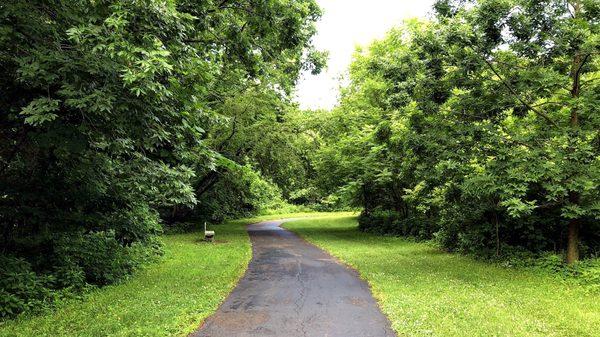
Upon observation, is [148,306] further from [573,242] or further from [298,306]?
[573,242]

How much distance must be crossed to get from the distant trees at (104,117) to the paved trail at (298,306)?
2277mm

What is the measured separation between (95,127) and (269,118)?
17.0 metres

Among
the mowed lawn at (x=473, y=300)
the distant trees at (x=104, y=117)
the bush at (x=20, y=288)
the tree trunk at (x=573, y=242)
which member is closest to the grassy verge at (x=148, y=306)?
the bush at (x=20, y=288)

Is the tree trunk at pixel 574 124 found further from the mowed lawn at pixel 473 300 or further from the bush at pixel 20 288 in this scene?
the bush at pixel 20 288

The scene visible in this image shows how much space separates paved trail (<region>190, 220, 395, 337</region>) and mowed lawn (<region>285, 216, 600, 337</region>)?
1.50ft

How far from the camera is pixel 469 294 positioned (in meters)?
9.06

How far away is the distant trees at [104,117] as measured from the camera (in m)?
4.86

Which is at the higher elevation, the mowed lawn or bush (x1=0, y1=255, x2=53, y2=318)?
bush (x1=0, y1=255, x2=53, y2=318)

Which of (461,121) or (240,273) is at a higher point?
(461,121)

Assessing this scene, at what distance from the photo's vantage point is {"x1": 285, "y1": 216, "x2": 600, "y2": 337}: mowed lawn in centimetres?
676

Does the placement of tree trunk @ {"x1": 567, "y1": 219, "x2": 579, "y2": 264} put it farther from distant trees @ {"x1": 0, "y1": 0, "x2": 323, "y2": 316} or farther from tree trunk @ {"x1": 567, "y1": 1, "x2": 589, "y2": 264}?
distant trees @ {"x1": 0, "y1": 0, "x2": 323, "y2": 316}

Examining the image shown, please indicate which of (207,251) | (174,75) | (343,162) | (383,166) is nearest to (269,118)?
(343,162)

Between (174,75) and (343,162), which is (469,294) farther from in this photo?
(343,162)

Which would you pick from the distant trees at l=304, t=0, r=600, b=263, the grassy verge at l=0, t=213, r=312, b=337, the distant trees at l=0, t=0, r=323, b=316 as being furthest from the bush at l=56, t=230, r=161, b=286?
the distant trees at l=304, t=0, r=600, b=263
